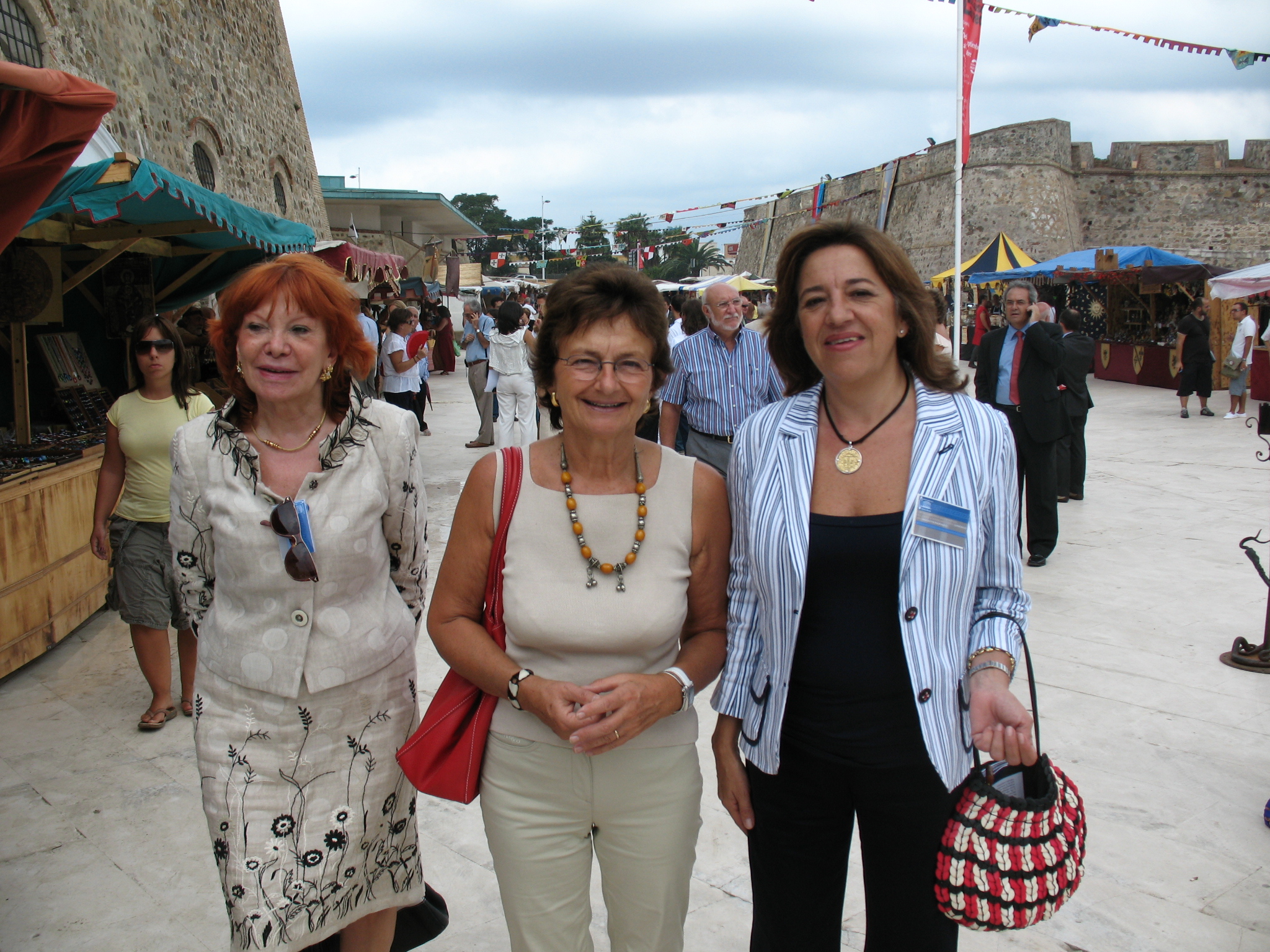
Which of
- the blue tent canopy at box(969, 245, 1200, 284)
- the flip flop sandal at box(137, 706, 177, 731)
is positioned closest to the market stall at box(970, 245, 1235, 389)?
the blue tent canopy at box(969, 245, 1200, 284)

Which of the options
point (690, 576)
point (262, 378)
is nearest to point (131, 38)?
point (262, 378)

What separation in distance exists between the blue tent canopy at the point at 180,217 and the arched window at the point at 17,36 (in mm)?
2000

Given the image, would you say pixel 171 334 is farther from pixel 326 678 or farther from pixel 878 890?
pixel 878 890

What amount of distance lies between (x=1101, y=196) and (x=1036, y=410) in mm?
29045

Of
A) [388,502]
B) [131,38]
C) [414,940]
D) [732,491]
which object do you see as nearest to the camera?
[732,491]

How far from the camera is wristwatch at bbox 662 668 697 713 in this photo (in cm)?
171

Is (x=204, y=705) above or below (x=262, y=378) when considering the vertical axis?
below

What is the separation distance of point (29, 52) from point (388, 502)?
8968 millimetres

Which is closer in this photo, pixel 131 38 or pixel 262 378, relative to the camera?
pixel 262 378

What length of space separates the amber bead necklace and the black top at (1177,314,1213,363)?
13.7 metres

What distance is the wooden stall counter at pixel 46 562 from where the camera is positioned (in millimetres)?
4328

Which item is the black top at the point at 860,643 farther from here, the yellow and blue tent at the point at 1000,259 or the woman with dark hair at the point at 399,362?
the yellow and blue tent at the point at 1000,259

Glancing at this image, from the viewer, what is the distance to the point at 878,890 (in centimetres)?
174

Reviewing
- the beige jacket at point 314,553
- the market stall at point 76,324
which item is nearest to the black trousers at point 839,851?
the beige jacket at point 314,553
